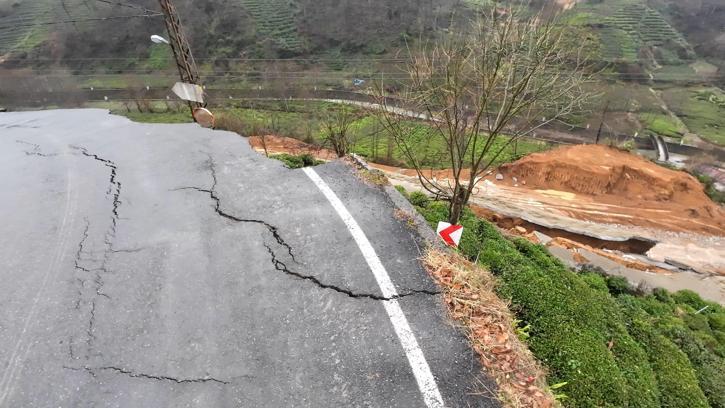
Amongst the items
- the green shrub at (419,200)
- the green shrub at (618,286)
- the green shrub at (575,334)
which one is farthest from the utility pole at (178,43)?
the green shrub at (618,286)

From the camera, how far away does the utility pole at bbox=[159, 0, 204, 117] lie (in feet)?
33.3

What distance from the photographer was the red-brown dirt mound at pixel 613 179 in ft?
67.5

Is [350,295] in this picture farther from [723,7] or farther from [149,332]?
[723,7]

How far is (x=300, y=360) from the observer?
3715 mm

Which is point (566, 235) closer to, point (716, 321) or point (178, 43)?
point (716, 321)

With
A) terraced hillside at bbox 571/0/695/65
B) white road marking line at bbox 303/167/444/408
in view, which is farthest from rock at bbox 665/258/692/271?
terraced hillside at bbox 571/0/695/65

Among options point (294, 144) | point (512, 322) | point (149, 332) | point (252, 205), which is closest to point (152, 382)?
point (149, 332)

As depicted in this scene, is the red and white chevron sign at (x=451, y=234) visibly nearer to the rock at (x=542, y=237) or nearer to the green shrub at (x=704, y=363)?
the green shrub at (x=704, y=363)

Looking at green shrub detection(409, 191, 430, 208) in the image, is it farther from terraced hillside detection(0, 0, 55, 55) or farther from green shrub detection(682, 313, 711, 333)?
terraced hillside detection(0, 0, 55, 55)

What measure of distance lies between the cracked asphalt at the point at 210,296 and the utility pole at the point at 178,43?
16.7 ft

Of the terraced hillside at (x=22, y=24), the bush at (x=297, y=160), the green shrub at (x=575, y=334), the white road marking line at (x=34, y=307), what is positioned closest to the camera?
the white road marking line at (x=34, y=307)

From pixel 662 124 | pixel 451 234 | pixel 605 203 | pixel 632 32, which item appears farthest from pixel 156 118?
pixel 632 32

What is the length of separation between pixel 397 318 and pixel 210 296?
2.10 meters

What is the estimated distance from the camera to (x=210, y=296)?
4.47 metres
